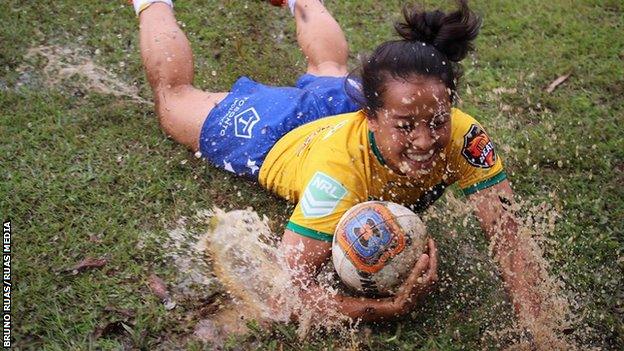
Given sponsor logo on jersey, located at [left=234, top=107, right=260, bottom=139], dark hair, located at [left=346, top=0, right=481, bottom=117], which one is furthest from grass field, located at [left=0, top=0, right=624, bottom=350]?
dark hair, located at [left=346, top=0, right=481, bottom=117]

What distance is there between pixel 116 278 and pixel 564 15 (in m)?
3.89

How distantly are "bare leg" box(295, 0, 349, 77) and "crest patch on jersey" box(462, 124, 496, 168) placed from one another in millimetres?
1347

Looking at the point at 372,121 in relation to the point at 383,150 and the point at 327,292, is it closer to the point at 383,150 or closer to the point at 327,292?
the point at 383,150

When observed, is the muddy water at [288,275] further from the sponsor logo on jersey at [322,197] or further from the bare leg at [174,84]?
the bare leg at [174,84]

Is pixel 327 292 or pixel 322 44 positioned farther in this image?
pixel 322 44

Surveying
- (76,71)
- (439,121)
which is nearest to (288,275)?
(439,121)

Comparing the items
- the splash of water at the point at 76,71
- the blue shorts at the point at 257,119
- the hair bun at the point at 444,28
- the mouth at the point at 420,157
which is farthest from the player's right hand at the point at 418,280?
the splash of water at the point at 76,71

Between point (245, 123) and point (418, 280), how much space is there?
1.42 metres

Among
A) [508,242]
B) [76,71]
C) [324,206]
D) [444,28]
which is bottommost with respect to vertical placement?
[508,242]

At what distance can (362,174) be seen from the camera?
3160 millimetres

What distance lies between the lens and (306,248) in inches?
121

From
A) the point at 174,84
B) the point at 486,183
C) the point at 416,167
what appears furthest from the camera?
the point at 174,84

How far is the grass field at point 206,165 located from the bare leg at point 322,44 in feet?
1.34

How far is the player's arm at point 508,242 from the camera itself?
3.24 m
